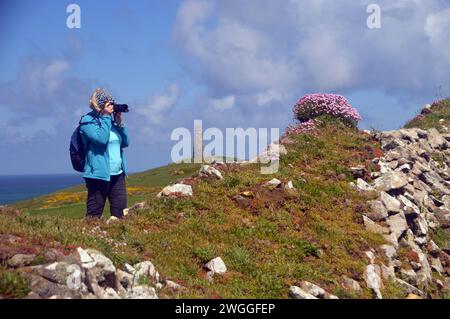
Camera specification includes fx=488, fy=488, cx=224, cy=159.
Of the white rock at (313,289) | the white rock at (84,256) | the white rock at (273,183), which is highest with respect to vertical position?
the white rock at (273,183)

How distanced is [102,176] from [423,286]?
953 centimetres

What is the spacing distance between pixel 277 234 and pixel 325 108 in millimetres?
13430

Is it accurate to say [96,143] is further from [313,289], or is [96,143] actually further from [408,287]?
[408,287]

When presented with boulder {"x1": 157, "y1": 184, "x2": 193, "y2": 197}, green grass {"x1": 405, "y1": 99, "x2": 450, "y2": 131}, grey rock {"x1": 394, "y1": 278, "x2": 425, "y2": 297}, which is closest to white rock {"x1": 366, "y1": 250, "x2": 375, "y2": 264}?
grey rock {"x1": 394, "y1": 278, "x2": 425, "y2": 297}

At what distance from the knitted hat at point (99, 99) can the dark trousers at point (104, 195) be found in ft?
6.69

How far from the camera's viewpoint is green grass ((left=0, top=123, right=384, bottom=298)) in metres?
10.7

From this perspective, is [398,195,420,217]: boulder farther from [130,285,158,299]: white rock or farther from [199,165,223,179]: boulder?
[130,285,158,299]: white rock

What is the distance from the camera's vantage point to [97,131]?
13.1 meters

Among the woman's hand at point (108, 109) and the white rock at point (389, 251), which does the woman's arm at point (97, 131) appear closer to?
the woman's hand at point (108, 109)

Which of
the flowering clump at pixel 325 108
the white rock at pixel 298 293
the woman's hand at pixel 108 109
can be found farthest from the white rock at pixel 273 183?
the flowering clump at pixel 325 108

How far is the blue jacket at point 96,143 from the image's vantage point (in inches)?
516

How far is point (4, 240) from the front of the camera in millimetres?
9375

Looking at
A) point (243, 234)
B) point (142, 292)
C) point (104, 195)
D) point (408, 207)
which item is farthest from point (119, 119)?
point (408, 207)
